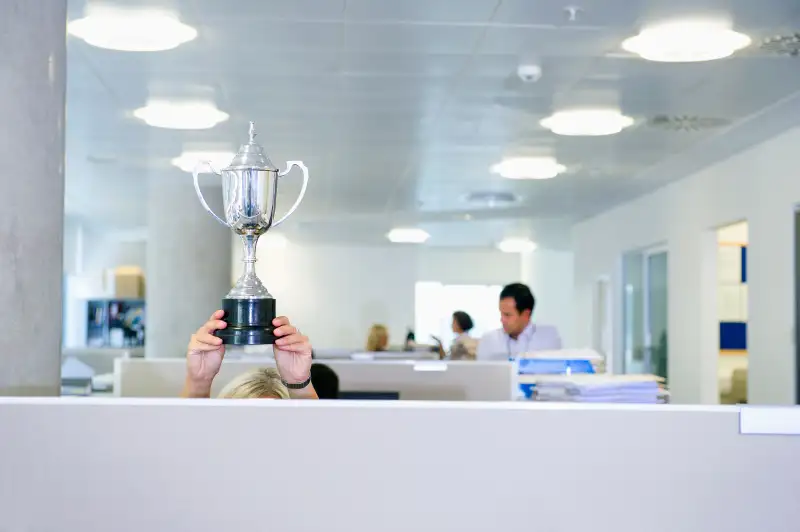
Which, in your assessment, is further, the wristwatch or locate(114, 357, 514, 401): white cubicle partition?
locate(114, 357, 514, 401): white cubicle partition

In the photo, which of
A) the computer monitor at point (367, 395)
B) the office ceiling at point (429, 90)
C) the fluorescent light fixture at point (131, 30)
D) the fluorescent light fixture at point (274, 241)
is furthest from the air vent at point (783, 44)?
the fluorescent light fixture at point (274, 241)

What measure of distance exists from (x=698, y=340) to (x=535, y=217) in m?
A: 4.43

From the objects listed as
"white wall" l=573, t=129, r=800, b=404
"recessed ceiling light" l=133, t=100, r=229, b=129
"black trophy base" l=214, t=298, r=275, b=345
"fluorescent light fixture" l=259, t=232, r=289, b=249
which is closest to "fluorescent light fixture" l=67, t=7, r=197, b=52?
"recessed ceiling light" l=133, t=100, r=229, b=129

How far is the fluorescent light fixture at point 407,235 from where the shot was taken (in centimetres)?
1463

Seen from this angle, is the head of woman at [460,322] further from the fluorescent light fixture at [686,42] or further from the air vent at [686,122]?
the fluorescent light fixture at [686,42]

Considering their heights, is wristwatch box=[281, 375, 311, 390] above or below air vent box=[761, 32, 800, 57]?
below

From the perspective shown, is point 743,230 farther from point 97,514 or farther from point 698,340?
point 97,514

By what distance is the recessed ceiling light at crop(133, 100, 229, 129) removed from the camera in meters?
6.44

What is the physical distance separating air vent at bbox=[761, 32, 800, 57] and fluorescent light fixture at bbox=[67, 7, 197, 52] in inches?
108

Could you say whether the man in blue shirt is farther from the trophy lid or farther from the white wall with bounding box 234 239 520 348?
the white wall with bounding box 234 239 520 348

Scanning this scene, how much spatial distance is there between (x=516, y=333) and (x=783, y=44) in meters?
1.98

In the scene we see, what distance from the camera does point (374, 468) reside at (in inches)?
55.9

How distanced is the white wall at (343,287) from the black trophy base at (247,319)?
15882 millimetres

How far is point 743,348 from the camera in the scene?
9875 mm
